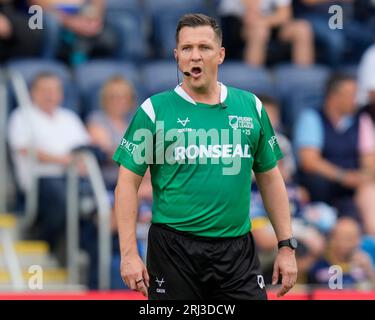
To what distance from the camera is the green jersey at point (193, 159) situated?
6.22m

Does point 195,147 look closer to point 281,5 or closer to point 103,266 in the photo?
point 103,266

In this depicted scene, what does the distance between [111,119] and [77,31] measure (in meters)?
1.11

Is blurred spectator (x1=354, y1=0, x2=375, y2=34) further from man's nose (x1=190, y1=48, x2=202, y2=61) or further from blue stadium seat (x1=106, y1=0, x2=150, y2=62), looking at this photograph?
man's nose (x1=190, y1=48, x2=202, y2=61)

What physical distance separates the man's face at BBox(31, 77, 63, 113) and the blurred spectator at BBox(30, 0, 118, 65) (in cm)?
73

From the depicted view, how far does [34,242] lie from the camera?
10.3 m

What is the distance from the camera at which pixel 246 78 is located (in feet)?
36.7

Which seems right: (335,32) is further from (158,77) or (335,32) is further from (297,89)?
(158,77)

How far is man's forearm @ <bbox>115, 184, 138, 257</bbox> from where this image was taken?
20.1 ft

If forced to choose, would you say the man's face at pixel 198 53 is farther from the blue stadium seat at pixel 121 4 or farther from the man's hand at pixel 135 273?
the blue stadium seat at pixel 121 4

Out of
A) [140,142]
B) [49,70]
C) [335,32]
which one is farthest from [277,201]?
[335,32]

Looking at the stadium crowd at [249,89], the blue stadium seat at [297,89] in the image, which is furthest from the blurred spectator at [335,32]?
the blue stadium seat at [297,89]

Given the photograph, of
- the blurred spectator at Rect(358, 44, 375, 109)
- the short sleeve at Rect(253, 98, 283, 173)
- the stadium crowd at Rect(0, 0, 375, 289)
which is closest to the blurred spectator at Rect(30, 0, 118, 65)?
the stadium crowd at Rect(0, 0, 375, 289)

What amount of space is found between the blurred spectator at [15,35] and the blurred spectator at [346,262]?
2.78 meters
